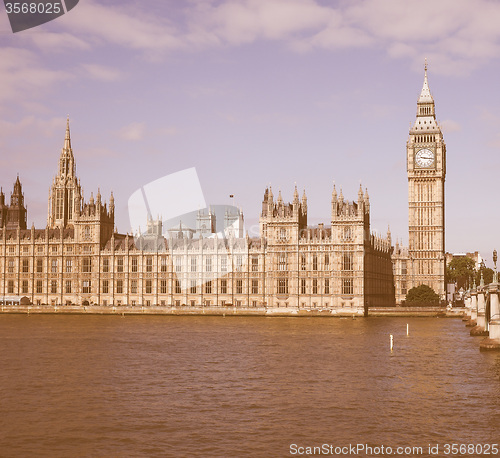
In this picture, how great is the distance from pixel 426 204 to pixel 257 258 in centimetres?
3957

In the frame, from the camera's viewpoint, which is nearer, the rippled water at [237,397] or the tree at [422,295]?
the rippled water at [237,397]

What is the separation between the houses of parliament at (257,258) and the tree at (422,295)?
6.75 meters

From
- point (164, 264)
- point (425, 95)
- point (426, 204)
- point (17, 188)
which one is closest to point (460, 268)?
point (426, 204)

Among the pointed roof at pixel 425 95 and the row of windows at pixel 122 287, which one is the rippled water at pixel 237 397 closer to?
the row of windows at pixel 122 287

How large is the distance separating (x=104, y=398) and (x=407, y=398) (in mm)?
15304

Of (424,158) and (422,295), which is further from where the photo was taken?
(424,158)

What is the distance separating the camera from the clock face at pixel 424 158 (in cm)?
16262

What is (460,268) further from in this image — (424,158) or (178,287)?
(178,287)

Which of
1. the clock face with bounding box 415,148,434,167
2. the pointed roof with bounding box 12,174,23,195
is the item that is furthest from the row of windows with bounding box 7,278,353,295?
the clock face with bounding box 415,148,434,167

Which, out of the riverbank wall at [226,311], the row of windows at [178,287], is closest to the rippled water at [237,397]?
the riverbank wall at [226,311]

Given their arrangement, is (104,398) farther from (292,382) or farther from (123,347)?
(123,347)

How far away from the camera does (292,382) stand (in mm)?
45438

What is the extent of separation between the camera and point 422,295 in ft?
465

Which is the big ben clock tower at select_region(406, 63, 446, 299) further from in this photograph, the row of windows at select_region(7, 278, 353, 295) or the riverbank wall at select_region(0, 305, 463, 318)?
the row of windows at select_region(7, 278, 353, 295)
